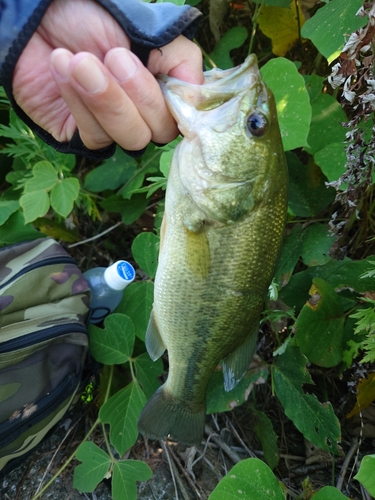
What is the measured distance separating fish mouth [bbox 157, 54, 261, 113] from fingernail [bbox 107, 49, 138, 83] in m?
0.13

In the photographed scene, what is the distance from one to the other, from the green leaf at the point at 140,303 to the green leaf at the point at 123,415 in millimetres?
299

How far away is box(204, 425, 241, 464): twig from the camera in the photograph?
2004 mm

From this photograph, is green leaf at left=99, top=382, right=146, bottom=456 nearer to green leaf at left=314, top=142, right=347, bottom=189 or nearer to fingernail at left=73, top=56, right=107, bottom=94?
green leaf at left=314, top=142, right=347, bottom=189

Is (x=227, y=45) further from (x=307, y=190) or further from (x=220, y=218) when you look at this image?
(x=220, y=218)

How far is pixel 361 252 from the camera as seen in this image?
6.74ft

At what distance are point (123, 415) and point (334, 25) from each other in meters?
1.86

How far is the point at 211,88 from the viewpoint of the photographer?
1123mm

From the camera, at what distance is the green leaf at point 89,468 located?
5.80 feet

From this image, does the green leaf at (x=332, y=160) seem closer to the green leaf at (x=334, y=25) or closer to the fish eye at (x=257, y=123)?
the green leaf at (x=334, y=25)

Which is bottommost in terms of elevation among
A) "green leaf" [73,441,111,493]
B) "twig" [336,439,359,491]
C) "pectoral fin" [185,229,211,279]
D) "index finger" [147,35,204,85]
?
"twig" [336,439,359,491]

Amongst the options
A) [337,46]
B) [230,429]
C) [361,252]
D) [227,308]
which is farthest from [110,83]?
[230,429]

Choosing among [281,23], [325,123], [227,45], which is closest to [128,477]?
[325,123]

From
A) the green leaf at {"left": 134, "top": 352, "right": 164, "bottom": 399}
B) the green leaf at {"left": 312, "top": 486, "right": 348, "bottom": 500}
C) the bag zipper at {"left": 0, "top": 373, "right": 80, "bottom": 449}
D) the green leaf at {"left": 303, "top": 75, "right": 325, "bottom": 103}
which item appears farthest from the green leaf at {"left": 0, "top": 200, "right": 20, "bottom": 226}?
the green leaf at {"left": 312, "top": 486, "right": 348, "bottom": 500}

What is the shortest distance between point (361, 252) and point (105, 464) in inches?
Answer: 65.1
